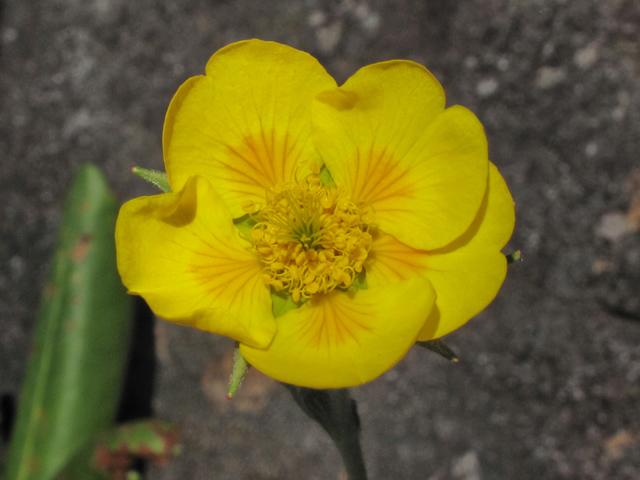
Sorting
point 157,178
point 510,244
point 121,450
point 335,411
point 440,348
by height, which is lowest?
point 121,450

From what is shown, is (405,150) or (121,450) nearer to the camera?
(405,150)

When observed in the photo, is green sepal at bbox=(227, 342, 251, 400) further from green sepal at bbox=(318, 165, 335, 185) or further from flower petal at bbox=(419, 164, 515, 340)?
green sepal at bbox=(318, 165, 335, 185)

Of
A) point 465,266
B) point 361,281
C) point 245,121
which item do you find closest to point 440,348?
point 465,266

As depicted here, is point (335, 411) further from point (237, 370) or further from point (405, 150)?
point (405, 150)

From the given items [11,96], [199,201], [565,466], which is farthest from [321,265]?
[11,96]

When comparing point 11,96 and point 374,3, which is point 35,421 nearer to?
point 11,96

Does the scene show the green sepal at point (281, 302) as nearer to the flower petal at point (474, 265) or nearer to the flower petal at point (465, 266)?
the flower petal at point (465, 266)
